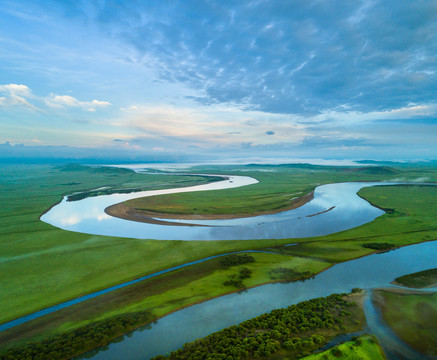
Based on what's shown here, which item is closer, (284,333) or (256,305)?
(284,333)

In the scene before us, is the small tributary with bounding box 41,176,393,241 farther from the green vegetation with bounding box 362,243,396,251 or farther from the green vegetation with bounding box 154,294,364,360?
the green vegetation with bounding box 154,294,364,360

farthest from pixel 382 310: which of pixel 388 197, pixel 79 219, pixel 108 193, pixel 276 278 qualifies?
pixel 108 193

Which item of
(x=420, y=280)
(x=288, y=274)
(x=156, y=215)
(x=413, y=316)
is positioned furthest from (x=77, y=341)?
(x=156, y=215)

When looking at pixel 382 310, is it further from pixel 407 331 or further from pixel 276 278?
pixel 276 278

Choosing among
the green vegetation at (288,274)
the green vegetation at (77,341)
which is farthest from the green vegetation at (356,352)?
the green vegetation at (77,341)

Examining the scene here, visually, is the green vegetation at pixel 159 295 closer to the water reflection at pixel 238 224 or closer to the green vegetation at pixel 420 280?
the green vegetation at pixel 420 280

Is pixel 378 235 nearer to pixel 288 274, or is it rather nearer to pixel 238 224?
pixel 288 274
